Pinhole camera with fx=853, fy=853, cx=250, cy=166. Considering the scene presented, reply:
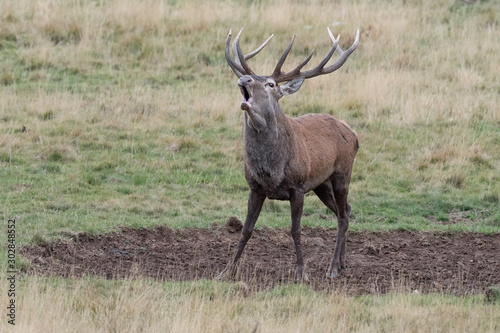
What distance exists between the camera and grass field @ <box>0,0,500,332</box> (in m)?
6.96

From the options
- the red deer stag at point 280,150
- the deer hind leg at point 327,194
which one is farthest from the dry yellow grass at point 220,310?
the deer hind leg at point 327,194

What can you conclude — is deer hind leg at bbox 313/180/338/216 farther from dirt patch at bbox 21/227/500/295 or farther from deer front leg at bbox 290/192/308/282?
deer front leg at bbox 290/192/308/282

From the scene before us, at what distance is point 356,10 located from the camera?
1972 cm

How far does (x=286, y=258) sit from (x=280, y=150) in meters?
1.62

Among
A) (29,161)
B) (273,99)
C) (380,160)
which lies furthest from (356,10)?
(273,99)

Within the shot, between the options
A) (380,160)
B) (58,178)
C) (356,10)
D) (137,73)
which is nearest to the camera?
(58,178)

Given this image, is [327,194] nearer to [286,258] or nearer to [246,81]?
[286,258]

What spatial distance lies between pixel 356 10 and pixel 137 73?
6.11m

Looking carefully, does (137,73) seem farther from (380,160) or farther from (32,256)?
(32,256)

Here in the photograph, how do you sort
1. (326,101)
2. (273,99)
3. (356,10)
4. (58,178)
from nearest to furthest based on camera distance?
1. (273,99)
2. (58,178)
3. (326,101)
4. (356,10)

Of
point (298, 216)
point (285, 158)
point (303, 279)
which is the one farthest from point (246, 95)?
point (303, 279)

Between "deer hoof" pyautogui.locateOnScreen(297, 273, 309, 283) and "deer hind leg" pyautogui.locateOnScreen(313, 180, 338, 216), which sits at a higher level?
"deer hind leg" pyautogui.locateOnScreen(313, 180, 338, 216)

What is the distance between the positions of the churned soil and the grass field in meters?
0.30

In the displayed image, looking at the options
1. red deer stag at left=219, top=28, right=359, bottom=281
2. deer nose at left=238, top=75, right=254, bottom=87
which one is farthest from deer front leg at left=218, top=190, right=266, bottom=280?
deer nose at left=238, top=75, right=254, bottom=87
